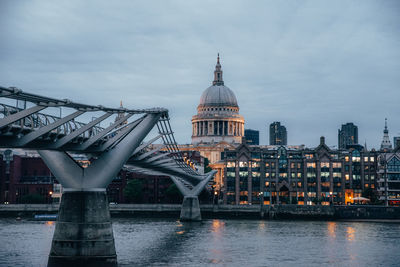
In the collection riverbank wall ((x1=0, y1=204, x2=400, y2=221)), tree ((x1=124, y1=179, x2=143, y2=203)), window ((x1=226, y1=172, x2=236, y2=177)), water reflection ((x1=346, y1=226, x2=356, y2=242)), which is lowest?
water reflection ((x1=346, y1=226, x2=356, y2=242))

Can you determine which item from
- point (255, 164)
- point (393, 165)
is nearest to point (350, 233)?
point (393, 165)

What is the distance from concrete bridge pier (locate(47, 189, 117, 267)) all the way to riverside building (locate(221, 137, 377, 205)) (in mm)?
102007

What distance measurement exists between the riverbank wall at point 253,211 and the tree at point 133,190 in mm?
16806

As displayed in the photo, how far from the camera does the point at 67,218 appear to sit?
52.5m

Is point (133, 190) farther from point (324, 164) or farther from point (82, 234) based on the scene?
point (82, 234)

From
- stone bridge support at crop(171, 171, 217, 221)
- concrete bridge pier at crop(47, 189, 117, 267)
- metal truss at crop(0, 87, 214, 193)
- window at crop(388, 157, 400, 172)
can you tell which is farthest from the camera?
window at crop(388, 157, 400, 172)

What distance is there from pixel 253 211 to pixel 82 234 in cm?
8361

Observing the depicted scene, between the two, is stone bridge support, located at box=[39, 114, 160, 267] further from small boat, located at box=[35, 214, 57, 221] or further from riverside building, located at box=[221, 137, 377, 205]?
riverside building, located at box=[221, 137, 377, 205]

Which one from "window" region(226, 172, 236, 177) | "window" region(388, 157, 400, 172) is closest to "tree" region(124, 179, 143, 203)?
"window" region(226, 172, 236, 177)

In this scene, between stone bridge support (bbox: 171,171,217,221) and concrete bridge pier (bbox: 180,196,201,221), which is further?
stone bridge support (bbox: 171,171,217,221)

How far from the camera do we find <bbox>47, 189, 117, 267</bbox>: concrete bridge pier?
51719 mm

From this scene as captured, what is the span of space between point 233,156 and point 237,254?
96293 millimetres

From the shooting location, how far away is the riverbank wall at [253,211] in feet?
412

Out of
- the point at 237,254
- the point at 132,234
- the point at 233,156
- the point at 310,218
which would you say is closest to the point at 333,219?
the point at 310,218
